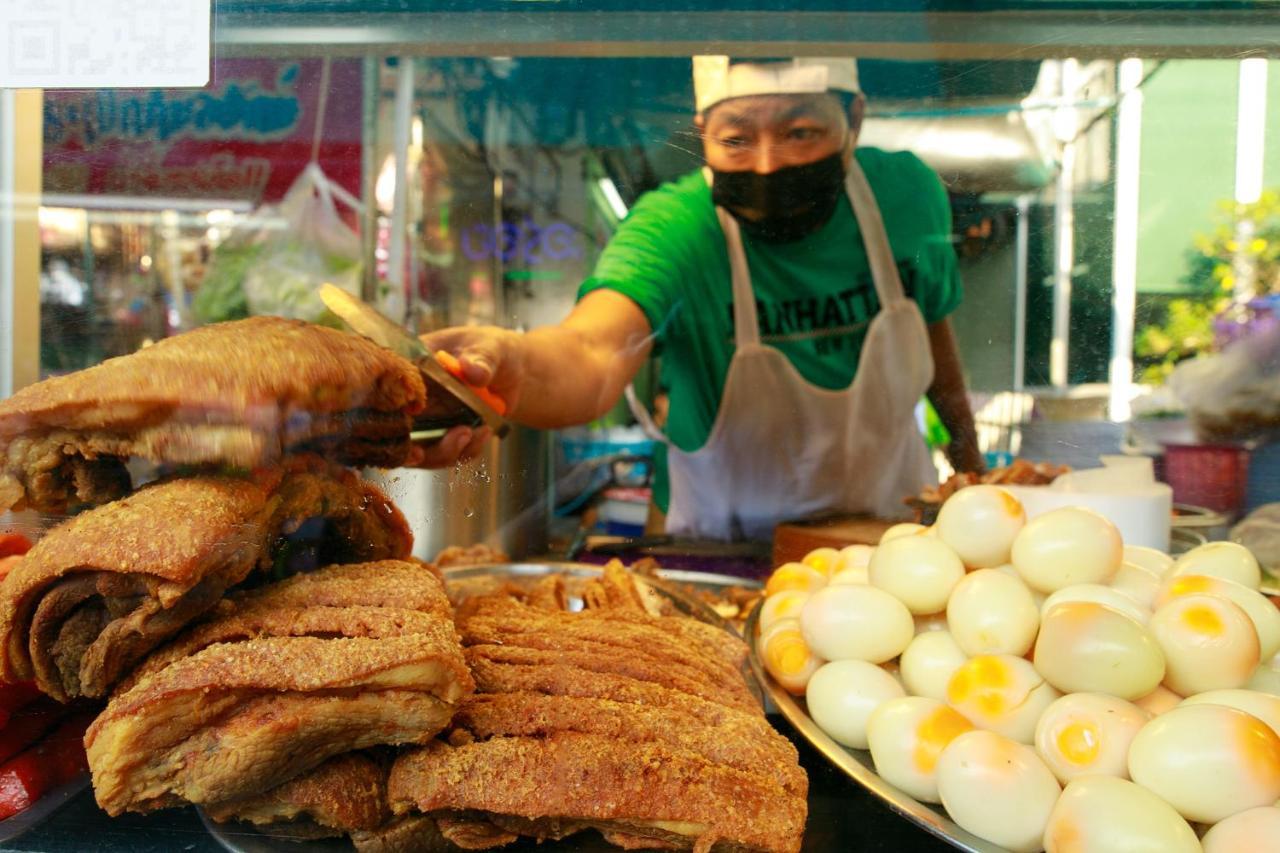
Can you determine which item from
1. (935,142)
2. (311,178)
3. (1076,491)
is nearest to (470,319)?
(311,178)

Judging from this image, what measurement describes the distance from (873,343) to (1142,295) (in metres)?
0.69

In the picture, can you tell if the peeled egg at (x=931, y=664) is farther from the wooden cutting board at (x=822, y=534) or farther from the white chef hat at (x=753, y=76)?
the white chef hat at (x=753, y=76)

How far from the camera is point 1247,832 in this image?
75 cm

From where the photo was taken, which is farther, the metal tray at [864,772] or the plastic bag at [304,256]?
the plastic bag at [304,256]

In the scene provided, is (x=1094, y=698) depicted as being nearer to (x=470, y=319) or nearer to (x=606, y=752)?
(x=606, y=752)

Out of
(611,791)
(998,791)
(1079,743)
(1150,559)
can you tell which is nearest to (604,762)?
(611,791)

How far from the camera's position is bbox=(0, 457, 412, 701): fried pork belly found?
0.80m

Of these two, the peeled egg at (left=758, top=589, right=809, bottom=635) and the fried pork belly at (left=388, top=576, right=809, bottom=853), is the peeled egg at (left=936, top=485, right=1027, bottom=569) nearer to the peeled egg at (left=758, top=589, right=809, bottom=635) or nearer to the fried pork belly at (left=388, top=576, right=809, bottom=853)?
the peeled egg at (left=758, top=589, right=809, bottom=635)

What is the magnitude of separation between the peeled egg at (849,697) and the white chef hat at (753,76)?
0.84 metres

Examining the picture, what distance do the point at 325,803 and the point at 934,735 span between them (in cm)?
63

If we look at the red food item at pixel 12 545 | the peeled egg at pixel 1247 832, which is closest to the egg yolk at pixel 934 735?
the peeled egg at pixel 1247 832

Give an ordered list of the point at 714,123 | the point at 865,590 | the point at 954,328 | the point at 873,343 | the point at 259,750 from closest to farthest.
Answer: the point at 259,750, the point at 865,590, the point at 714,123, the point at 954,328, the point at 873,343

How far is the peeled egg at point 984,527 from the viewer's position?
1148 millimetres

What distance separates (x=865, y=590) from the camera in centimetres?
112
